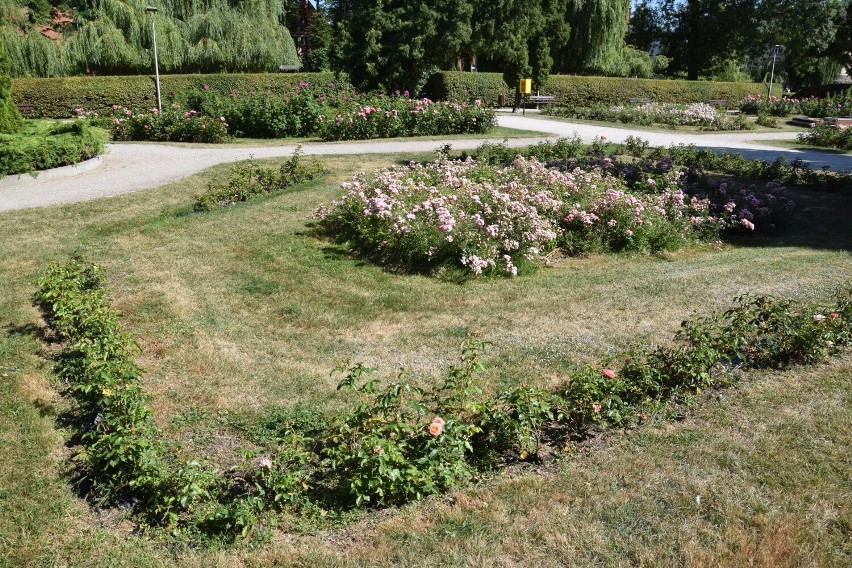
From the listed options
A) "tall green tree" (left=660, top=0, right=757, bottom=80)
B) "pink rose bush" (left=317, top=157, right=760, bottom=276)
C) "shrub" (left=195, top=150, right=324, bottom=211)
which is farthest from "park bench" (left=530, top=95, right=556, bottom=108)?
"pink rose bush" (left=317, top=157, right=760, bottom=276)

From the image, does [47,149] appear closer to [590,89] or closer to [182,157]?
[182,157]

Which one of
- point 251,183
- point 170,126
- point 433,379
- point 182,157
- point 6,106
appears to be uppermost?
point 6,106

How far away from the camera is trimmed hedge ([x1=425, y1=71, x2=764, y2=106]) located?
25953mm

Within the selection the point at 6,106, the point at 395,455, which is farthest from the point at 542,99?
the point at 395,455

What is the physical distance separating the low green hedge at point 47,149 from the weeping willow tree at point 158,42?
12.1 metres

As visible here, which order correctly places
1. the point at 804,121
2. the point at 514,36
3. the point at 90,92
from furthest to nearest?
1. the point at 514,36
2. the point at 804,121
3. the point at 90,92

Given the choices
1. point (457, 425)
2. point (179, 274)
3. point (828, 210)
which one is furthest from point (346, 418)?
point (828, 210)

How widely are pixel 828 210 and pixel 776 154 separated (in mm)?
6111

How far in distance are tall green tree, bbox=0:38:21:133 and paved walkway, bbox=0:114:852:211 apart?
5.47 feet

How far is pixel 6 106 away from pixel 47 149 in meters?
2.95

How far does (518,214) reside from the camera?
7145 mm

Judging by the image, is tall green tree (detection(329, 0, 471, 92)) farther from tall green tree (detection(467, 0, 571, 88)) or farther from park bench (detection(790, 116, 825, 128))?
park bench (detection(790, 116, 825, 128))

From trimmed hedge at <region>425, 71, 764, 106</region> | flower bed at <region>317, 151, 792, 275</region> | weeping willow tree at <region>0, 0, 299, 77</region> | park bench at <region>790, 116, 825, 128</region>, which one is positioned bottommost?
flower bed at <region>317, 151, 792, 275</region>

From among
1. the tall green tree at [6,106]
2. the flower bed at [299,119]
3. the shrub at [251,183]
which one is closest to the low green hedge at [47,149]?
the tall green tree at [6,106]
